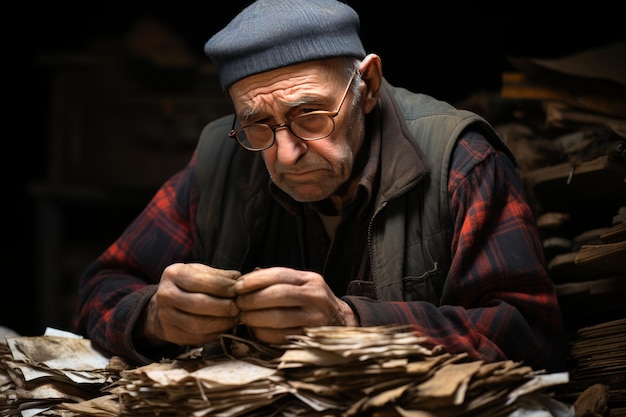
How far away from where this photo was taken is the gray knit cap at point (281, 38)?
292cm

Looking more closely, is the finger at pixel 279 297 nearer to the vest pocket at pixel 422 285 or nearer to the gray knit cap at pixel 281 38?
the vest pocket at pixel 422 285

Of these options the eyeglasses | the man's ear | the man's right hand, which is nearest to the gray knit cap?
the man's ear

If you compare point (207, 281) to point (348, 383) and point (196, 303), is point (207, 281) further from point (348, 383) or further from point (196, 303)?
point (348, 383)

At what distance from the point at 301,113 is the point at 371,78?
0.34 m

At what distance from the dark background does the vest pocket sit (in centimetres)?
195

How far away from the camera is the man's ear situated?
3094mm

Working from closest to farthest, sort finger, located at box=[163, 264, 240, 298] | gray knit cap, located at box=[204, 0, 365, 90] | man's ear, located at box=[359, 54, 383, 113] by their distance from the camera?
finger, located at box=[163, 264, 240, 298], gray knit cap, located at box=[204, 0, 365, 90], man's ear, located at box=[359, 54, 383, 113]

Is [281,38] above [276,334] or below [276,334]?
above

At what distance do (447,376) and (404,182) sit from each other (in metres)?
0.79

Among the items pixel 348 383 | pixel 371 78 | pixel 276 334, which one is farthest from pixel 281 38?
pixel 348 383

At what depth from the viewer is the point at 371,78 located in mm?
3143

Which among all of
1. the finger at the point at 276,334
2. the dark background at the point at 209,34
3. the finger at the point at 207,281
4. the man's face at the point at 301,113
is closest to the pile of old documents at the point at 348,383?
the finger at the point at 276,334

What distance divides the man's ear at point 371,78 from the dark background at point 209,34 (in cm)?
156

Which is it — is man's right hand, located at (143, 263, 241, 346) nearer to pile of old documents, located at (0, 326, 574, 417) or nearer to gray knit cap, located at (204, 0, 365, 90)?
pile of old documents, located at (0, 326, 574, 417)
